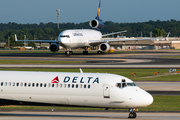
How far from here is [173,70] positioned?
53.2m

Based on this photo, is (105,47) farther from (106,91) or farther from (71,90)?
(106,91)

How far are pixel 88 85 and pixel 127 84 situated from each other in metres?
2.67

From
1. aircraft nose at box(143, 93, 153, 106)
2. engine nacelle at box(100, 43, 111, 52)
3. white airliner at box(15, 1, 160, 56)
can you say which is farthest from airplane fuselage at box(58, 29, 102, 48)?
aircraft nose at box(143, 93, 153, 106)

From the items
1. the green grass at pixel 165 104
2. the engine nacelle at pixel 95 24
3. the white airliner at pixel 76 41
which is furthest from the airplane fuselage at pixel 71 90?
the engine nacelle at pixel 95 24

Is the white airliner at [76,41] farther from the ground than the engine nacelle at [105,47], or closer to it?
farther from the ground

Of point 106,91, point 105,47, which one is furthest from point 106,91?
point 105,47

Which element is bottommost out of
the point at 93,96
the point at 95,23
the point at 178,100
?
the point at 178,100

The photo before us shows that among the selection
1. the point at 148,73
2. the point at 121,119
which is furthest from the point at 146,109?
the point at 148,73

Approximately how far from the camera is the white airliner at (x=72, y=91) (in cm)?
2220

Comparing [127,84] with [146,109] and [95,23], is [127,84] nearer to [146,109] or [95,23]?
[146,109]

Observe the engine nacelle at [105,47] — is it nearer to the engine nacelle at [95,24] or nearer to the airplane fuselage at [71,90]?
the engine nacelle at [95,24]

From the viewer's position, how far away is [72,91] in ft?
74.5

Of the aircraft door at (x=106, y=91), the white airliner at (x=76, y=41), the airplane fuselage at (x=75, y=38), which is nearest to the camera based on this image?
the aircraft door at (x=106, y=91)

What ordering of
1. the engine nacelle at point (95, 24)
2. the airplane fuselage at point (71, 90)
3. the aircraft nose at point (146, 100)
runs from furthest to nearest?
1. the engine nacelle at point (95, 24)
2. the airplane fuselage at point (71, 90)
3. the aircraft nose at point (146, 100)
